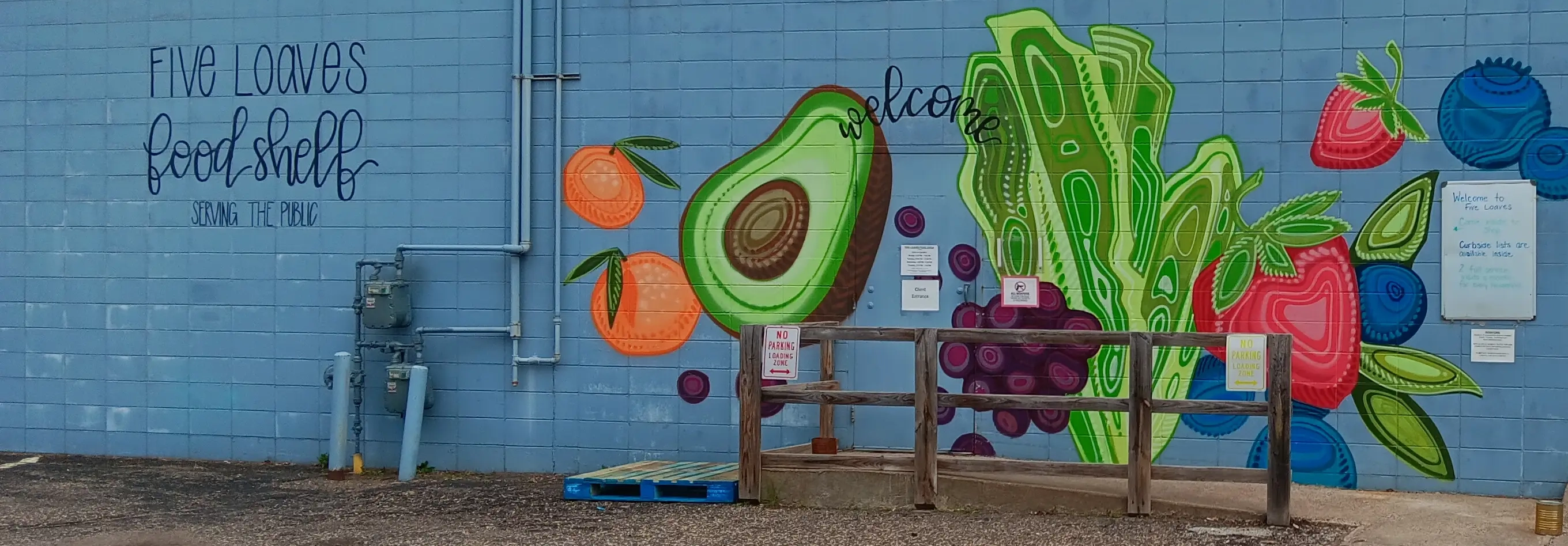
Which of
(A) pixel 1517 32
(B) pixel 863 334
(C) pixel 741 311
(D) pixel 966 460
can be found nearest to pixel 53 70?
(C) pixel 741 311

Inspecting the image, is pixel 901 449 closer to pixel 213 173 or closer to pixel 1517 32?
pixel 1517 32

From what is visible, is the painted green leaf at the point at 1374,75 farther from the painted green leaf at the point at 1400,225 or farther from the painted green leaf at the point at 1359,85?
the painted green leaf at the point at 1400,225

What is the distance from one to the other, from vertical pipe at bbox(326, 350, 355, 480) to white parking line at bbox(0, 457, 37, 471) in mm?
2581

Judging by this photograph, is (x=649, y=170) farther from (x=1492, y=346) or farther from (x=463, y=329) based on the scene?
(x=1492, y=346)

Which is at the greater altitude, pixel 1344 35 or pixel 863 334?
pixel 1344 35

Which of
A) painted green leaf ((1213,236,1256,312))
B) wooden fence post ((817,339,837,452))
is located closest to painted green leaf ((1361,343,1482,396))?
painted green leaf ((1213,236,1256,312))

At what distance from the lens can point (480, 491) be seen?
1020cm

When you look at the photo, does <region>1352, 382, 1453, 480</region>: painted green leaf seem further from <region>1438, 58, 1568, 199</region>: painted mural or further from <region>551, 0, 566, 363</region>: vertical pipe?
<region>551, 0, 566, 363</region>: vertical pipe

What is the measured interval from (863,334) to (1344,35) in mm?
3794

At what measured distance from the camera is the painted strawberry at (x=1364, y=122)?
9.86 meters

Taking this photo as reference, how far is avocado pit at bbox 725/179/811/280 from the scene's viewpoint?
1071cm

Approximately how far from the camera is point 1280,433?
Result: 8516mm

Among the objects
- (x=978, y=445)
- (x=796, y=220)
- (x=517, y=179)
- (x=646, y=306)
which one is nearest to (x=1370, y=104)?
(x=978, y=445)

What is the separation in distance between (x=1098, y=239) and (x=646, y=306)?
325cm
